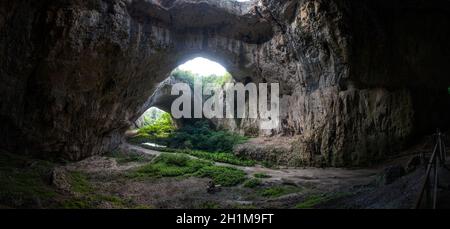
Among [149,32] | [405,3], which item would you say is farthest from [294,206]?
[149,32]

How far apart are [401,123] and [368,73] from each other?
2.76m

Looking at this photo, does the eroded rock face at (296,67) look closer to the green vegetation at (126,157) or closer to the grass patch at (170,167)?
the green vegetation at (126,157)

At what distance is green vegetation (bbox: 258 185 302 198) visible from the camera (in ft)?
43.4

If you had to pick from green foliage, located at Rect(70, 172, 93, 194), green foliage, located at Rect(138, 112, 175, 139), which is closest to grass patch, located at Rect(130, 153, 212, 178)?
green foliage, located at Rect(70, 172, 93, 194)

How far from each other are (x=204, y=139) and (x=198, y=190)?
15515mm

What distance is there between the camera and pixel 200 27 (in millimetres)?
24422

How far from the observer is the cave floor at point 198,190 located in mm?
8680

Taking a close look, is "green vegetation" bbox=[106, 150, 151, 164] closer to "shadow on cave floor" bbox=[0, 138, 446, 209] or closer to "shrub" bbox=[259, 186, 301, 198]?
"shadow on cave floor" bbox=[0, 138, 446, 209]

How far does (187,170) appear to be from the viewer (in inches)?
726

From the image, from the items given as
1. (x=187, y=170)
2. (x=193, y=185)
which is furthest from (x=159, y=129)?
(x=193, y=185)

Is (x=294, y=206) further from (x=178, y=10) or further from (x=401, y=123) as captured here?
(x=178, y=10)

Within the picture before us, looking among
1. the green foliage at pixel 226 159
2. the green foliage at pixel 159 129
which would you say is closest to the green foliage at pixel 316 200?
the green foliage at pixel 226 159

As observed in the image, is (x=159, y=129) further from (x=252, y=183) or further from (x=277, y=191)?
(x=277, y=191)

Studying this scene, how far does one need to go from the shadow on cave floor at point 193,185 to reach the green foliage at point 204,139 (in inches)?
290
